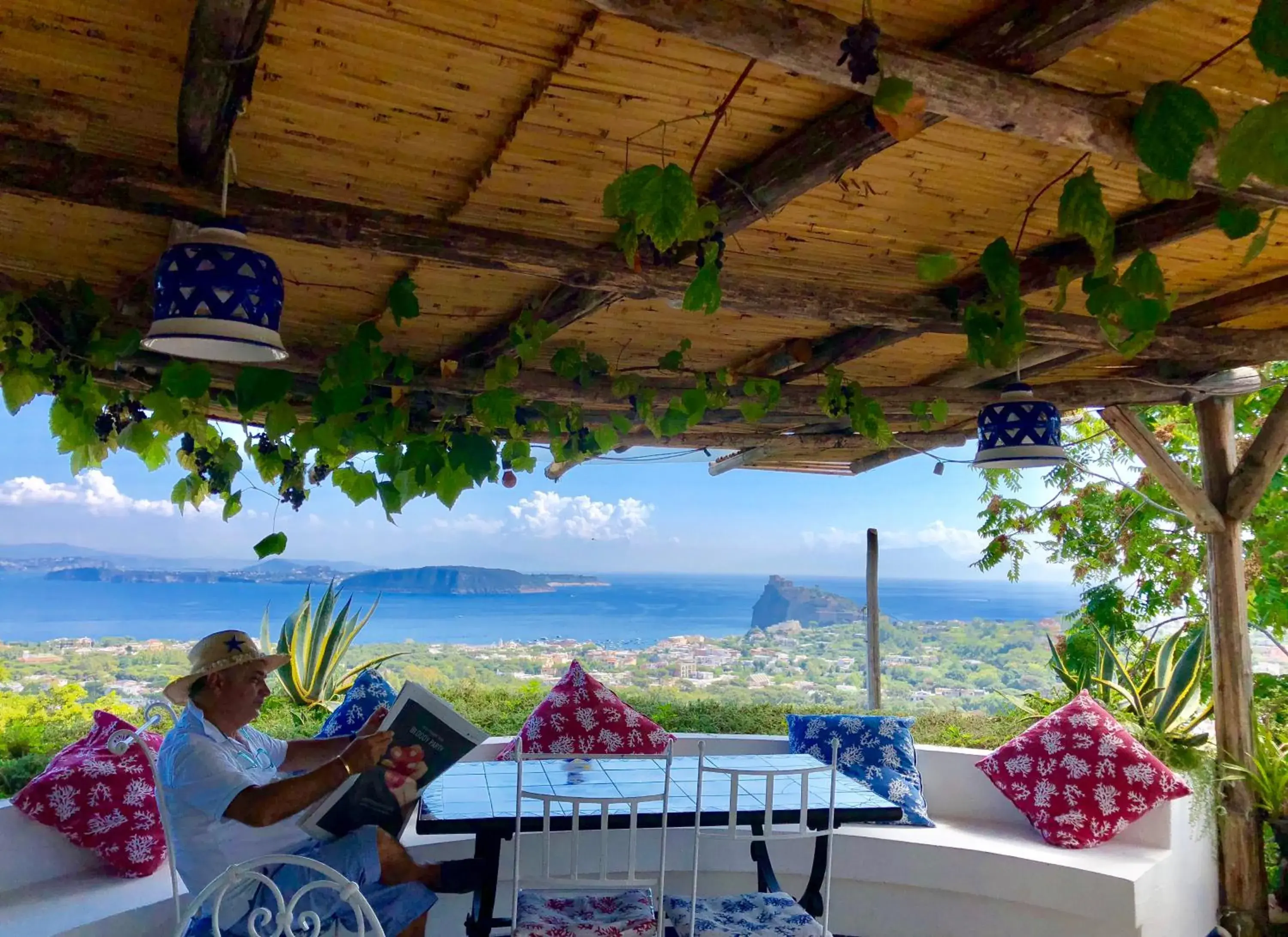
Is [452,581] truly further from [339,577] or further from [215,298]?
[215,298]

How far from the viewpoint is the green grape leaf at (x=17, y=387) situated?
9.55 ft

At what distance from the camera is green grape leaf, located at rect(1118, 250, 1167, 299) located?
2.12 m

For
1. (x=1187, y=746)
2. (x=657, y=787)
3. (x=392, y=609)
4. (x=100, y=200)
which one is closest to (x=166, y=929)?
(x=657, y=787)

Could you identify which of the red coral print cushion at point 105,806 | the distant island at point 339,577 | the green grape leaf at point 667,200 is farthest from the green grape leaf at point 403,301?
the distant island at point 339,577

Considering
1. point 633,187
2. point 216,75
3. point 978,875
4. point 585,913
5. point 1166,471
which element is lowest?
point 978,875

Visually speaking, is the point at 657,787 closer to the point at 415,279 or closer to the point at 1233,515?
the point at 415,279

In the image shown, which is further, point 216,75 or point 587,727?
point 587,727

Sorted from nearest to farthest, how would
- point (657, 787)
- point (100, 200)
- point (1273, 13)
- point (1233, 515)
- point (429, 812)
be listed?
point (1273, 13)
point (100, 200)
point (429, 812)
point (657, 787)
point (1233, 515)

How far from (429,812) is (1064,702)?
3871 mm

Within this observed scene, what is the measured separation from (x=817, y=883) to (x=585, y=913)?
2.84 ft

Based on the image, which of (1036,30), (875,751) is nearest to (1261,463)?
(875,751)

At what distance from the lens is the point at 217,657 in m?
2.50

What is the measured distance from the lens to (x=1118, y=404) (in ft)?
14.6

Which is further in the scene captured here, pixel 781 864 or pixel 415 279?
pixel 781 864
